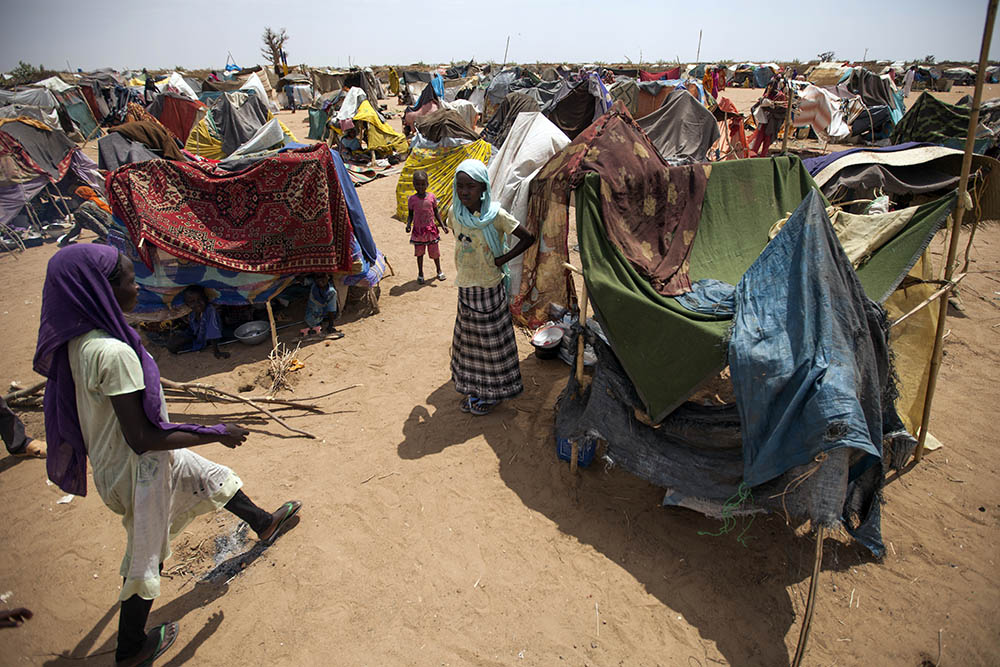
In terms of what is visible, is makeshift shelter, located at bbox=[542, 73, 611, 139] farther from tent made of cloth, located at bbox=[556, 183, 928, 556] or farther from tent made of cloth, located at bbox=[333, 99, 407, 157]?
tent made of cloth, located at bbox=[556, 183, 928, 556]

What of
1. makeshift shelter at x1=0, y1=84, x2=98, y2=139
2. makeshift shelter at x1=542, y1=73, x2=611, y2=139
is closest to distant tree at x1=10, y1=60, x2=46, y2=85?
makeshift shelter at x1=0, y1=84, x2=98, y2=139

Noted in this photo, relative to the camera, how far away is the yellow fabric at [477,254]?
3588 mm

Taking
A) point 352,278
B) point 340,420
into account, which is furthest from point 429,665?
point 352,278

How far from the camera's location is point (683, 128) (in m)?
10.6

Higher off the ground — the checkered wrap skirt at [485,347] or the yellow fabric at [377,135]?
the yellow fabric at [377,135]

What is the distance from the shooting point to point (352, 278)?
5.64 m

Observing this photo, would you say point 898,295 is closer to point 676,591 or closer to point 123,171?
point 676,591

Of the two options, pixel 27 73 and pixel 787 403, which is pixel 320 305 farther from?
pixel 27 73

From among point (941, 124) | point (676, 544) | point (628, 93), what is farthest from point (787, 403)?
point (628, 93)

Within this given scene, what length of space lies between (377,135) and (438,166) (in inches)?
206

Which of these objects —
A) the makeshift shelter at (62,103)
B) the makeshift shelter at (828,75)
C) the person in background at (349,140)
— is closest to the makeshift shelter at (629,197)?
the person in background at (349,140)

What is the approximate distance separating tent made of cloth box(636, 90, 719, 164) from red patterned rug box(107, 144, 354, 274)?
7.65m

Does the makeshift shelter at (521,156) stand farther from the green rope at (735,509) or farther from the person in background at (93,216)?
the person in background at (93,216)

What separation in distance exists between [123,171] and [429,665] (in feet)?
16.3
